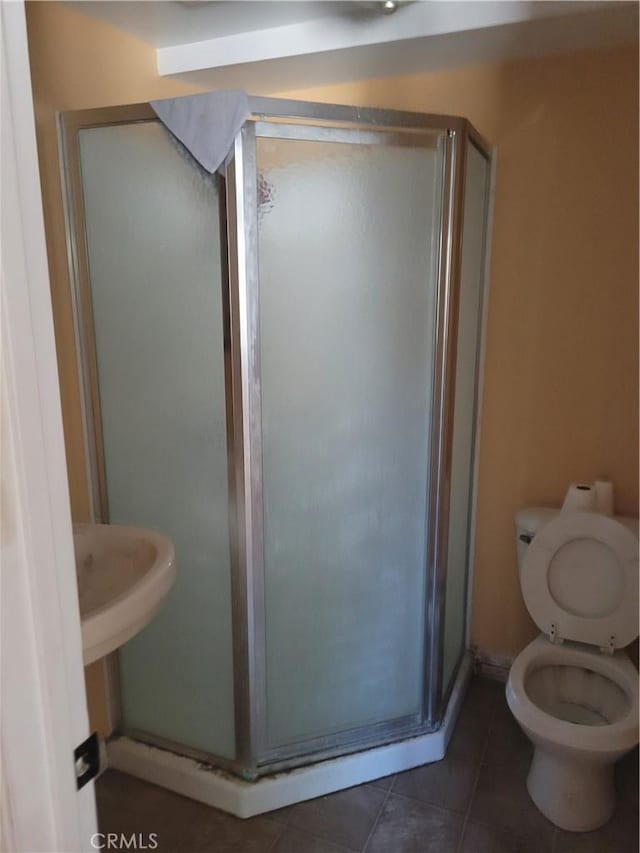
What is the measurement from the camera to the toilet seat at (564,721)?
1684mm

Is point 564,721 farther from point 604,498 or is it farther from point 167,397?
point 167,397

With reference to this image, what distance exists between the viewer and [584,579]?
1991mm

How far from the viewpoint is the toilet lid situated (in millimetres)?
1915

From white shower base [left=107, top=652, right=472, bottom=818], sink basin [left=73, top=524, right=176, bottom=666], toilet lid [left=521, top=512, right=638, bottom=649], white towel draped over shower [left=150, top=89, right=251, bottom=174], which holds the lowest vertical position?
white shower base [left=107, top=652, right=472, bottom=818]

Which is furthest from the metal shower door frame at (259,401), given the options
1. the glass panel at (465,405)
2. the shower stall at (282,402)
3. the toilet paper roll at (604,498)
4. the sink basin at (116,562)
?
the toilet paper roll at (604,498)

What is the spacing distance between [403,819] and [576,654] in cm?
71

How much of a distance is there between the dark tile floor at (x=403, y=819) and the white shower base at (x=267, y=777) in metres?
0.02

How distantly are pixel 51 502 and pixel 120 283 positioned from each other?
118cm

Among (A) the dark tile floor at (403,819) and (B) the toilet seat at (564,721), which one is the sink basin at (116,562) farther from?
(B) the toilet seat at (564,721)

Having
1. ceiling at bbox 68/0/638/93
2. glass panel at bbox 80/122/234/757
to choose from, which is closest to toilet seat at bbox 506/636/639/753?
glass panel at bbox 80/122/234/757

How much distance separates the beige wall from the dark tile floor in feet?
2.74

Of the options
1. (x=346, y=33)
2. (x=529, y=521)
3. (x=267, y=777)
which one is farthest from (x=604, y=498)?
(x=346, y=33)

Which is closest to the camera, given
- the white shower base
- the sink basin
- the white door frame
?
the white door frame

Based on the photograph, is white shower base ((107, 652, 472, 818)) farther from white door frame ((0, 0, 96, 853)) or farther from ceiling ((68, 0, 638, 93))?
ceiling ((68, 0, 638, 93))
